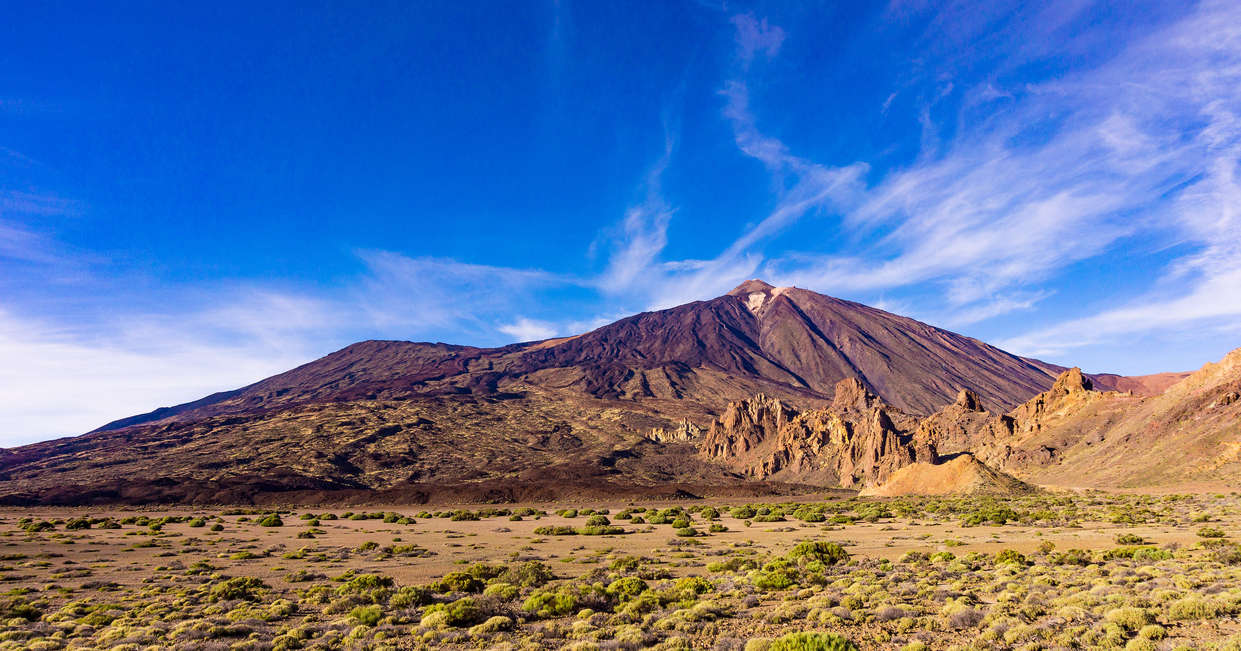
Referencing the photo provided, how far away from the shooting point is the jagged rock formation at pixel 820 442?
314 ft

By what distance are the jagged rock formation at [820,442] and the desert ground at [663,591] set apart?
5752 cm

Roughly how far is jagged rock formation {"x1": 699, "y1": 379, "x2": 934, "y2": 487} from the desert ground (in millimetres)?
57524

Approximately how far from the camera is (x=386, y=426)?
147 m

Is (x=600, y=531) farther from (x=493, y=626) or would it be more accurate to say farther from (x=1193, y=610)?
(x=1193, y=610)

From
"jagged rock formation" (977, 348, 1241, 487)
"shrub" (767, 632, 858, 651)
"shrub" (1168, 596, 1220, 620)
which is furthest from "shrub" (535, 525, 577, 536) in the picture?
"jagged rock formation" (977, 348, 1241, 487)

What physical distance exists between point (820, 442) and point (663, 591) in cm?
10380

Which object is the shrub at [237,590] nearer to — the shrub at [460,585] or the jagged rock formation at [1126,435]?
the shrub at [460,585]

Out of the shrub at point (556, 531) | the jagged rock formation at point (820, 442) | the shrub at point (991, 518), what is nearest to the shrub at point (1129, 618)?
the shrub at point (991, 518)

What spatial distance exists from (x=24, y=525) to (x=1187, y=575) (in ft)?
264

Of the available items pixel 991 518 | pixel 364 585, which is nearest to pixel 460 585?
pixel 364 585

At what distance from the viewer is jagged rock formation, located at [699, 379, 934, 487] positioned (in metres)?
95.8

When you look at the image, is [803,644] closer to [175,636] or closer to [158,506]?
[175,636]

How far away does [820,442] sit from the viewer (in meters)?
113

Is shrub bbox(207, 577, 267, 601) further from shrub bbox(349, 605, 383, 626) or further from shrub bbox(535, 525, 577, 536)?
shrub bbox(535, 525, 577, 536)
